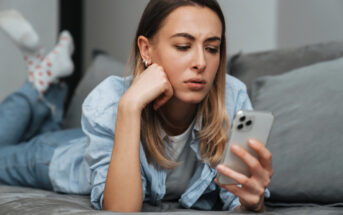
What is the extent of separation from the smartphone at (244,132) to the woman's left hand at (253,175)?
1cm

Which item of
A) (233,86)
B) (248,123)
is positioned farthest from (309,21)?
(248,123)

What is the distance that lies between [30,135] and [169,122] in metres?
0.90

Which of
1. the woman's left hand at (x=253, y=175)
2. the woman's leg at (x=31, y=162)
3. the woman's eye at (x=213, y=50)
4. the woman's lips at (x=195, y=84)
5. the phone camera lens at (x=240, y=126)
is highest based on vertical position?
the woman's eye at (x=213, y=50)

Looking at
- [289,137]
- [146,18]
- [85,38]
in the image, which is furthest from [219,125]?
[85,38]

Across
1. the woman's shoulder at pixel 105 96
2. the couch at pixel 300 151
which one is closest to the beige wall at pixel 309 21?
the couch at pixel 300 151

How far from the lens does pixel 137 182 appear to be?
888mm

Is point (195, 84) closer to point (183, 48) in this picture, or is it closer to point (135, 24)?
point (183, 48)

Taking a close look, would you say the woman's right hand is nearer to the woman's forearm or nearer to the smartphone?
the woman's forearm

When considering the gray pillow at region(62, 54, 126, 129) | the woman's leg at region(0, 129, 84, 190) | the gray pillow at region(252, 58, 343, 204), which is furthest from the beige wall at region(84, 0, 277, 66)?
the woman's leg at region(0, 129, 84, 190)

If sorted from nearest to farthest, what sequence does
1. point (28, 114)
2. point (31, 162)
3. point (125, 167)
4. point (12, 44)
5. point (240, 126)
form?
point (240, 126)
point (125, 167)
point (31, 162)
point (28, 114)
point (12, 44)

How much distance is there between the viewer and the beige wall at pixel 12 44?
2492 mm

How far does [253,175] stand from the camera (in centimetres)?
75

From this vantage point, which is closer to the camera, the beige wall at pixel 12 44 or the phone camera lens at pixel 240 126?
the phone camera lens at pixel 240 126

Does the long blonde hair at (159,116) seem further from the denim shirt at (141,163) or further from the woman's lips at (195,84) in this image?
the woman's lips at (195,84)
